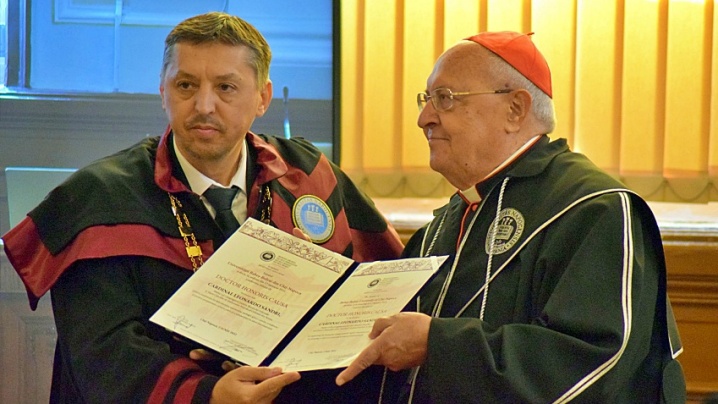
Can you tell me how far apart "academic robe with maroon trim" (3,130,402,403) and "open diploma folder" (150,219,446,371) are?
0.16m

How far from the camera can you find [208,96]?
2.88 metres

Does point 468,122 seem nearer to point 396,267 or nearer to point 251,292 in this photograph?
point 396,267

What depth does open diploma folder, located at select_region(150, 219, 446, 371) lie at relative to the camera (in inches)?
98.8

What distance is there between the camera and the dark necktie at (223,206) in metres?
2.95

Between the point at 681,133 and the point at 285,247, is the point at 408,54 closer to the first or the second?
the point at 681,133

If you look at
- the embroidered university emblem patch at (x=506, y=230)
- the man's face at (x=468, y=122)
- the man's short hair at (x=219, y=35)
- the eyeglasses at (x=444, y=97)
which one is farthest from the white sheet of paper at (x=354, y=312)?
the man's short hair at (x=219, y=35)

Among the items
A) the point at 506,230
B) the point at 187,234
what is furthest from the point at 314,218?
the point at 506,230

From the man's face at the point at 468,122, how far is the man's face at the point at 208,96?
55 cm

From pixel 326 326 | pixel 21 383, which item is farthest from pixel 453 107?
pixel 21 383

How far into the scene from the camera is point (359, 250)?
3.28m

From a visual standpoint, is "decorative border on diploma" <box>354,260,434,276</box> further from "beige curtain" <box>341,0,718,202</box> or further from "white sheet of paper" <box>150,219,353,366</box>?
"beige curtain" <box>341,0,718,202</box>

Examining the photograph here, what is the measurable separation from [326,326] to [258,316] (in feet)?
0.57

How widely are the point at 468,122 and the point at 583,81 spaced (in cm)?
129
